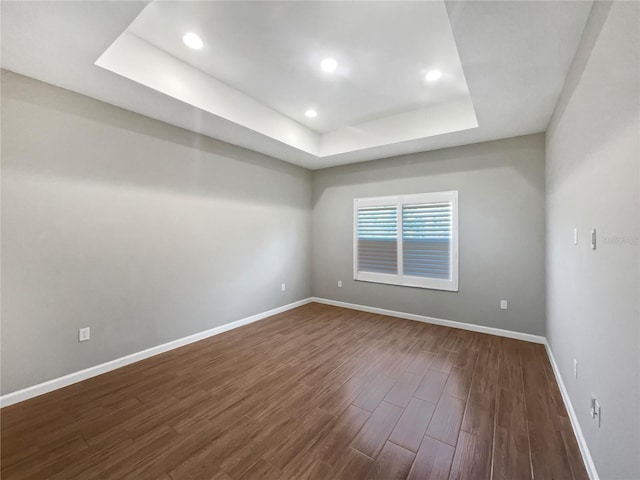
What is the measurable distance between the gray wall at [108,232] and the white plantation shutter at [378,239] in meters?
1.95

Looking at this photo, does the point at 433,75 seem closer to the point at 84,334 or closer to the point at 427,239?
the point at 427,239

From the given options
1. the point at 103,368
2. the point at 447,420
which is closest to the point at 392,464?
the point at 447,420

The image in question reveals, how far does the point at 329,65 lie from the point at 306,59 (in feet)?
0.79

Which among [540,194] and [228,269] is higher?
[540,194]

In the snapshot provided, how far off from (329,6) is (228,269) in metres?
3.19

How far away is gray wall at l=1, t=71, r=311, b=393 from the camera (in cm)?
220

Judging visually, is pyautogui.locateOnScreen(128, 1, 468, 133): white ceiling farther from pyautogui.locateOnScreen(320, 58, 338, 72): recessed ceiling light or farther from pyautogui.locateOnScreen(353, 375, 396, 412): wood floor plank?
pyautogui.locateOnScreen(353, 375, 396, 412): wood floor plank

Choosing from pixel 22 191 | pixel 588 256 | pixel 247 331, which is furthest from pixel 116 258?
pixel 588 256

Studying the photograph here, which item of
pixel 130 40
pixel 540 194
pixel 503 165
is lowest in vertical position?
pixel 540 194

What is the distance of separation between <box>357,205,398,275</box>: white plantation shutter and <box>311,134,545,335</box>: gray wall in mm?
306

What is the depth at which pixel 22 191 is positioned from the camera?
86.8 inches

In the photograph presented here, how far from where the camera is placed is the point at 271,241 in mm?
4535

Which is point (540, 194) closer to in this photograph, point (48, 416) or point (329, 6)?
point (329, 6)

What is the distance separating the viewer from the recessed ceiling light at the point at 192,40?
227 cm
